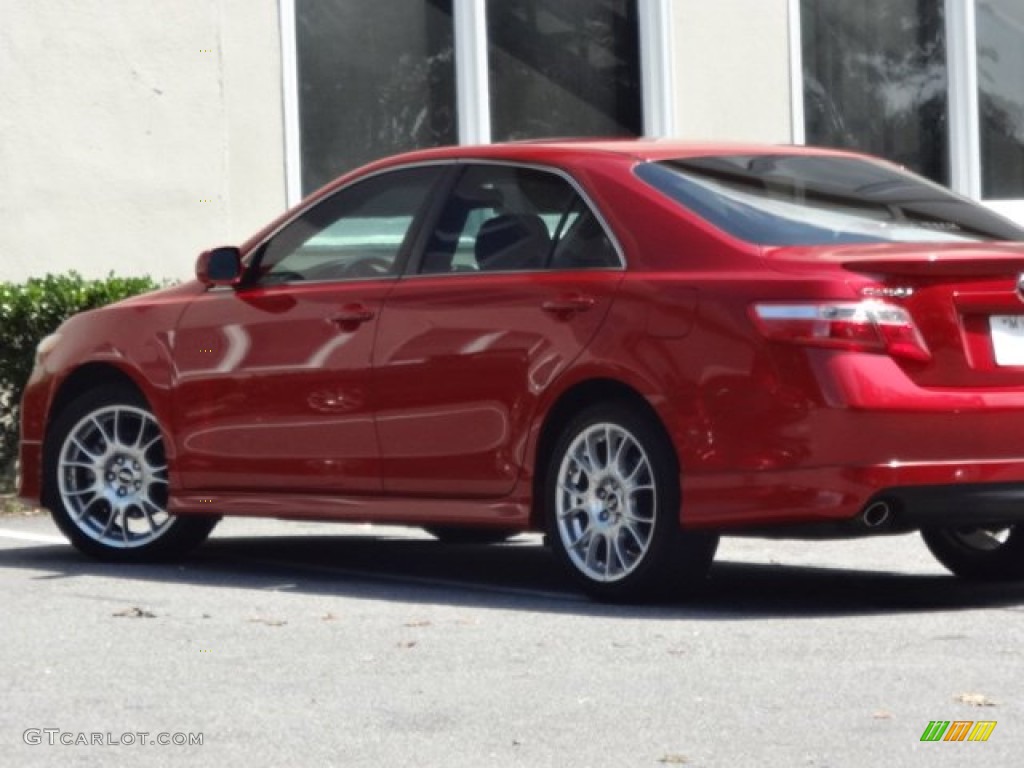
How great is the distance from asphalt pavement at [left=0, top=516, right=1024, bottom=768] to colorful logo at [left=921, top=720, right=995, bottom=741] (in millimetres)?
31

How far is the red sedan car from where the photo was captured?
8.08 metres

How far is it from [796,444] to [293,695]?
199cm

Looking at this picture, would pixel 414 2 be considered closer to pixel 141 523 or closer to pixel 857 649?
pixel 141 523

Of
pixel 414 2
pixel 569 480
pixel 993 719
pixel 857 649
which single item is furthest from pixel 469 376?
pixel 414 2

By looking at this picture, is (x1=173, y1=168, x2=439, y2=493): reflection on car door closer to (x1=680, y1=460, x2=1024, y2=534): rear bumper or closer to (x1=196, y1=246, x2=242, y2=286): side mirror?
(x1=196, y1=246, x2=242, y2=286): side mirror

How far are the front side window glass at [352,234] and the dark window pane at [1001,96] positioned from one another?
8.81 metres

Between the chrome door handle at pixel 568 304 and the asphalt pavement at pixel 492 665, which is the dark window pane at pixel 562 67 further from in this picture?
the chrome door handle at pixel 568 304

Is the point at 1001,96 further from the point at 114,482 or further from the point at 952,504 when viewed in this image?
the point at 952,504

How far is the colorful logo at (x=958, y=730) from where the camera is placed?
19.9 feet

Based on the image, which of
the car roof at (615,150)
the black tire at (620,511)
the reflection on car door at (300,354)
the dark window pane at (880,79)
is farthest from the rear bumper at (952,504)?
the dark window pane at (880,79)

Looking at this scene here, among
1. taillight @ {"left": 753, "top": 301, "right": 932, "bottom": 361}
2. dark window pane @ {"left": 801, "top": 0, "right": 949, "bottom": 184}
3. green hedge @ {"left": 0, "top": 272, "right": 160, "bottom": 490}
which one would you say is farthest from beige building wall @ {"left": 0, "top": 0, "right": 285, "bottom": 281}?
taillight @ {"left": 753, "top": 301, "right": 932, "bottom": 361}

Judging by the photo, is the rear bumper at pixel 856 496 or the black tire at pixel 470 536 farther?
the black tire at pixel 470 536

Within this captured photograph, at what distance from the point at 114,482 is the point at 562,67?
6898 mm

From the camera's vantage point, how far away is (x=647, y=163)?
29.3 ft
